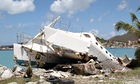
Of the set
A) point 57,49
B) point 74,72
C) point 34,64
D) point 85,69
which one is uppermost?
point 57,49

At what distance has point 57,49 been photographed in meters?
24.6

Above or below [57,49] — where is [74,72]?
below

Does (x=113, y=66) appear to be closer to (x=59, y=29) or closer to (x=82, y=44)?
(x=82, y=44)

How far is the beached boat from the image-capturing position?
79.9 feet

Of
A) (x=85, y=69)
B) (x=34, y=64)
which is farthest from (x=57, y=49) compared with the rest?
(x=85, y=69)

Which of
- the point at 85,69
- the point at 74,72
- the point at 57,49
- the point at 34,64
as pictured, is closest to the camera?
the point at 85,69

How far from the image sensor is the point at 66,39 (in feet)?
Result: 82.2

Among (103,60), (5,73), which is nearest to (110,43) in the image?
(103,60)

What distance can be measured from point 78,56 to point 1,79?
9.54 m

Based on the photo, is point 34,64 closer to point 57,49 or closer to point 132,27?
point 57,49

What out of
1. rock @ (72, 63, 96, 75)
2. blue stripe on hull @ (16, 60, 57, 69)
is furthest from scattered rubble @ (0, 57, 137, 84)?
blue stripe on hull @ (16, 60, 57, 69)

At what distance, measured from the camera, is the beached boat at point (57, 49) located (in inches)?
958

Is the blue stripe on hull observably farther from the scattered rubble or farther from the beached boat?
the scattered rubble

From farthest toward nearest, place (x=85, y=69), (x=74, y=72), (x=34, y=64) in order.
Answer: (x=34, y=64)
(x=74, y=72)
(x=85, y=69)
